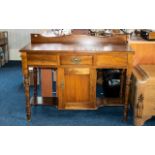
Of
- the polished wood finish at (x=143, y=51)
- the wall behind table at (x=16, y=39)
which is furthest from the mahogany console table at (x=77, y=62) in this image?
the wall behind table at (x=16, y=39)

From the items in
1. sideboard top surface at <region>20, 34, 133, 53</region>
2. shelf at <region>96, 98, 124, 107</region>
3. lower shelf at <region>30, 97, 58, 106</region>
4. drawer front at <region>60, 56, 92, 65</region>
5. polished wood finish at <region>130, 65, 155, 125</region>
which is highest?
sideboard top surface at <region>20, 34, 133, 53</region>

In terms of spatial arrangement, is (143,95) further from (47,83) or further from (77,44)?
(47,83)

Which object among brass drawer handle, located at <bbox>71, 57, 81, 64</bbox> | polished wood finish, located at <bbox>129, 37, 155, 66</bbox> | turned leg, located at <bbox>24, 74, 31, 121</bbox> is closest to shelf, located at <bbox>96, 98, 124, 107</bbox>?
polished wood finish, located at <bbox>129, 37, 155, 66</bbox>

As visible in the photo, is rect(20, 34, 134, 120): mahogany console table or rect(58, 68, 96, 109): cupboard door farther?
rect(58, 68, 96, 109): cupboard door

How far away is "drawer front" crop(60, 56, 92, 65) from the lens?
1992 mm

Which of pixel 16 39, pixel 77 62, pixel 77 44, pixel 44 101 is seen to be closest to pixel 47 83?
pixel 44 101

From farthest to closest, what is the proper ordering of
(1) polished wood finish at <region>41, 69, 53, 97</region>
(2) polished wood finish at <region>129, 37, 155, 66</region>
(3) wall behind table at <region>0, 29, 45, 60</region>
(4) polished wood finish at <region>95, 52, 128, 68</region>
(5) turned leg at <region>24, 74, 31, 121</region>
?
(3) wall behind table at <region>0, 29, 45, 60</region>
(1) polished wood finish at <region>41, 69, 53, 97</region>
(2) polished wood finish at <region>129, 37, 155, 66</region>
(5) turned leg at <region>24, 74, 31, 121</region>
(4) polished wood finish at <region>95, 52, 128, 68</region>

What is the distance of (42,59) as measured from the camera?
6.51 ft

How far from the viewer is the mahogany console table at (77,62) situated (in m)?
1.97

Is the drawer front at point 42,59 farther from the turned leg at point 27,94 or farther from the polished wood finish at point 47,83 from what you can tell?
the polished wood finish at point 47,83

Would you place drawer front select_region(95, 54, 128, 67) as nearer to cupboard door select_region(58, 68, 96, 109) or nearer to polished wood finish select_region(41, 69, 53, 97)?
cupboard door select_region(58, 68, 96, 109)

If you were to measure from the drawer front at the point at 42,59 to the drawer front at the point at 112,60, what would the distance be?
36cm
